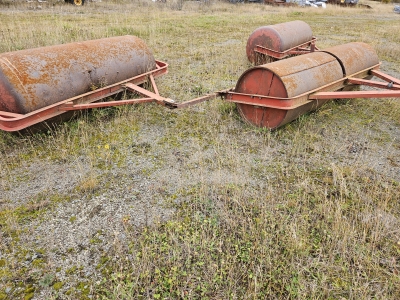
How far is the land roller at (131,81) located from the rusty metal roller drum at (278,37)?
5.63ft

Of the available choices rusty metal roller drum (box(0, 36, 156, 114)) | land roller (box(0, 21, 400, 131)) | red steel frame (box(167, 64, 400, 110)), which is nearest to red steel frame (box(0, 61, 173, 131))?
land roller (box(0, 21, 400, 131))

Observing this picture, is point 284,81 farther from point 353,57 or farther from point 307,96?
point 353,57

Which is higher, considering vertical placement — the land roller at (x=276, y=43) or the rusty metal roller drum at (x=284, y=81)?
the land roller at (x=276, y=43)

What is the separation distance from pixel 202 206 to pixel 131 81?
111 inches

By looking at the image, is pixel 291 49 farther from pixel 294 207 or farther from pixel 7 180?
pixel 7 180

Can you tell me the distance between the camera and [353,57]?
507 cm

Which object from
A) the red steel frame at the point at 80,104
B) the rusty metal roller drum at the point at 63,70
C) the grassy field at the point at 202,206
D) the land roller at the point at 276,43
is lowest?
the grassy field at the point at 202,206

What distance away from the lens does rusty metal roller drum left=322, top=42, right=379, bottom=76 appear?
16.0 ft

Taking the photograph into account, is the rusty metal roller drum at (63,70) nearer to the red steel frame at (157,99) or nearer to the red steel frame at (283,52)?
the red steel frame at (157,99)

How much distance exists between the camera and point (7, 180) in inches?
131

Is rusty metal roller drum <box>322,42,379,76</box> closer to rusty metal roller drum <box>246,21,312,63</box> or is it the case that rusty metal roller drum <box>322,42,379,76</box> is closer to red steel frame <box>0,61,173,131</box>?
rusty metal roller drum <box>246,21,312,63</box>

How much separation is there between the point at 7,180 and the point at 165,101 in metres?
2.16

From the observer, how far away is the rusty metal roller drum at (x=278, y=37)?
6648 mm

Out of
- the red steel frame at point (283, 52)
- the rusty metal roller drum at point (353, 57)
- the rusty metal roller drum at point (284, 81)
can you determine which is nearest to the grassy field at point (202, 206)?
the rusty metal roller drum at point (284, 81)
